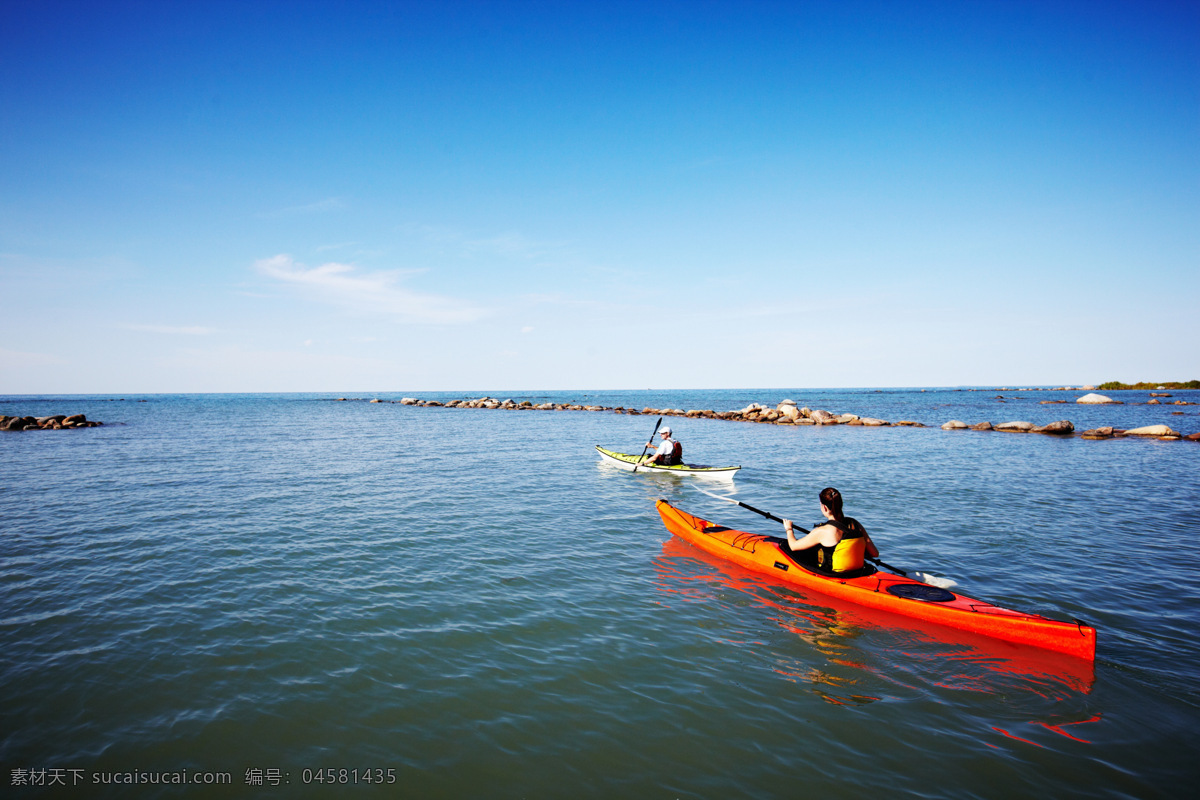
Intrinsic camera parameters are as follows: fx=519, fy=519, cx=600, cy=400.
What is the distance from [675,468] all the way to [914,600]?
43.1 feet

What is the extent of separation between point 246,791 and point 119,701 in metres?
2.64

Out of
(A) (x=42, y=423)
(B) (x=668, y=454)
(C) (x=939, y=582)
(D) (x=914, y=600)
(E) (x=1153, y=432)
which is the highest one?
(E) (x=1153, y=432)

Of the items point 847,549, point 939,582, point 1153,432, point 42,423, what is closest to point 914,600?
point 939,582

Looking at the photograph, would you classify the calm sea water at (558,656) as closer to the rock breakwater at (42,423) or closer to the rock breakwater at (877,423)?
the rock breakwater at (877,423)

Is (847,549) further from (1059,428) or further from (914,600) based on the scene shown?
(1059,428)

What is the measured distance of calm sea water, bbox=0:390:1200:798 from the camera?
509 centimetres

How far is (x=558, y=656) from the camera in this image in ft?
23.0

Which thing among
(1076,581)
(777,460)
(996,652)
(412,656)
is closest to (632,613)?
(412,656)

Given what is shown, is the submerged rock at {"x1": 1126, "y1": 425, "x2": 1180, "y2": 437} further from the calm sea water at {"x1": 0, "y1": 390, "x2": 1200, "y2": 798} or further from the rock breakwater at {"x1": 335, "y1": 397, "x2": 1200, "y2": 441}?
the calm sea water at {"x1": 0, "y1": 390, "x2": 1200, "y2": 798}

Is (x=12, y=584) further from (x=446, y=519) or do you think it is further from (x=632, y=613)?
(x=632, y=613)

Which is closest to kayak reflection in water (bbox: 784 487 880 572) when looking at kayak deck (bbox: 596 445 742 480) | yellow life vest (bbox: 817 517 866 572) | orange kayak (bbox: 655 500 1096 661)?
yellow life vest (bbox: 817 517 866 572)

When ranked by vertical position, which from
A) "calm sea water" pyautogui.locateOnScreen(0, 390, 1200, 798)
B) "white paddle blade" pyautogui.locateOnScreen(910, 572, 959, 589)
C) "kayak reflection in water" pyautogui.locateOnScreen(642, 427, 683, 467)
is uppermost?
"kayak reflection in water" pyautogui.locateOnScreen(642, 427, 683, 467)

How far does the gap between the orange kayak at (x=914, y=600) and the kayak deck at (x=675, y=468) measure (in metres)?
8.77

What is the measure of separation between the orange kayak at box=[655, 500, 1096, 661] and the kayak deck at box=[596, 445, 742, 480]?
8.77 m
